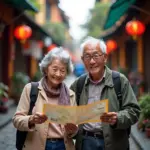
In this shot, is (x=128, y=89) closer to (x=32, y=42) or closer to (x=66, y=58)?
(x=66, y=58)

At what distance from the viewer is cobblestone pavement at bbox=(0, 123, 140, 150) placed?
6.55 m

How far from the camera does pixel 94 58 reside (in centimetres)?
323

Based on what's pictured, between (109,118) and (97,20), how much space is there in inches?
1215

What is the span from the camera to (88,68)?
3.29 m

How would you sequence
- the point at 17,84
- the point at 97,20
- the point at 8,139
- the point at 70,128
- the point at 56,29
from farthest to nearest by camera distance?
the point at 97,20 → the point at 56,29 → the point at 17,84 → the point at 8,139 → the point at 70,128

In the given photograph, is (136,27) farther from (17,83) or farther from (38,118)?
(38,118)

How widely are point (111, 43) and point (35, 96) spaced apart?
1872cm

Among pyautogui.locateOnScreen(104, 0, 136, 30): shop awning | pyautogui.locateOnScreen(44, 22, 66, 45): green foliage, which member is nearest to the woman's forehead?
pyautogui.locateOnScreen(104, 0, 136, 30): shop awning

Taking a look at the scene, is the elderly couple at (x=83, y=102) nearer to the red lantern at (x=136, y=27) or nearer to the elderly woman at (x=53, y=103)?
the elderly woman at (x=53, y=103)

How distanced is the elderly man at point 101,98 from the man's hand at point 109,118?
0.06 meters

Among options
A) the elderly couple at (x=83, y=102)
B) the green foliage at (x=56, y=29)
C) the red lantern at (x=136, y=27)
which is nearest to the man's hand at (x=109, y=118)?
the elderly couple at (x=83, y=102)

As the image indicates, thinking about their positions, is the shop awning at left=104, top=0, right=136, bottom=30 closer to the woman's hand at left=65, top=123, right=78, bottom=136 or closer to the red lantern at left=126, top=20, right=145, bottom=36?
the red lantern at left=126, top=20, right=145, bottom=36

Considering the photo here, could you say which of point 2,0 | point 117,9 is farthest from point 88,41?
point 2,0

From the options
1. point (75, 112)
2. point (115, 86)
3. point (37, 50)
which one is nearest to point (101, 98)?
point (115, 86)
